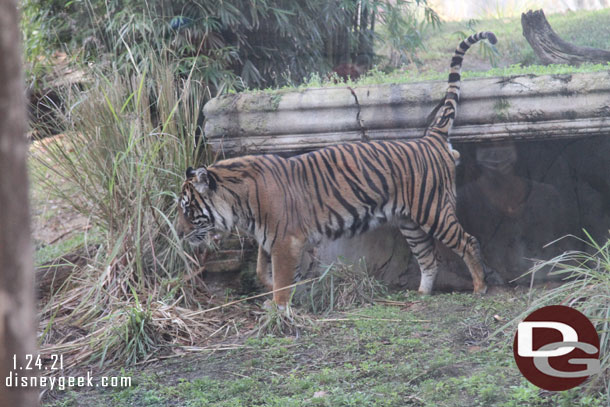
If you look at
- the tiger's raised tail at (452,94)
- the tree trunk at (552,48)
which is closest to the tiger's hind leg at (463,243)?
the tiger's raised tail at (452,94)

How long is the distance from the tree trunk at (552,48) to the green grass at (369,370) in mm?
1754

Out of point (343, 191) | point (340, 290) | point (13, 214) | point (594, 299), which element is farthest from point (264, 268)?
point (13, 214)

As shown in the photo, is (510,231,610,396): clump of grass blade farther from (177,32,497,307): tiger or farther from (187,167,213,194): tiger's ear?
(187,167,213,194): tiger's ear

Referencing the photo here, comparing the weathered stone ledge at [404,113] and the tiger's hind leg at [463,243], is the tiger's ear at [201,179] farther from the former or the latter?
the tiger's hind leg at [463,243]

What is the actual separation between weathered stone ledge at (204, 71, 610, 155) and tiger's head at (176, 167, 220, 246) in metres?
0.45

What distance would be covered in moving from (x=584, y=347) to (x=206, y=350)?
1.87 meters

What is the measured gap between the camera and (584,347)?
7.06 ft

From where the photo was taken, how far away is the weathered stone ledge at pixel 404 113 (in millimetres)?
3629

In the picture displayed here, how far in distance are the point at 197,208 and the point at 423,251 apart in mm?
1512

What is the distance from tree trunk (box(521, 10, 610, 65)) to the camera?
3.97m

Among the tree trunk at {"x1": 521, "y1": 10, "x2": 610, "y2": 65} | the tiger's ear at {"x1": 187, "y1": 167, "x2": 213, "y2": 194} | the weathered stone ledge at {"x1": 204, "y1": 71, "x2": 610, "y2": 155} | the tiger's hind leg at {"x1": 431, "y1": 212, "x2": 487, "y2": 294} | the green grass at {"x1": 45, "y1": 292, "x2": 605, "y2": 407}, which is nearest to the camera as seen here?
the green grass at {"x1": 45, "y1": 292, "x2": 605, "y2": 407}

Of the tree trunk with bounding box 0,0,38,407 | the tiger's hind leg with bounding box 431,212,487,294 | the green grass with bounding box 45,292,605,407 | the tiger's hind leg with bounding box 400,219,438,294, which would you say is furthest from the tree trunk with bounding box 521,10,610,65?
the tree trunk with bounding box 0,0,38,407

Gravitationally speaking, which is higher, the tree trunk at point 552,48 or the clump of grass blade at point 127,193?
the tree trunk at point 552,48

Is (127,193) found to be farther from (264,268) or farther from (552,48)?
(552,48)
